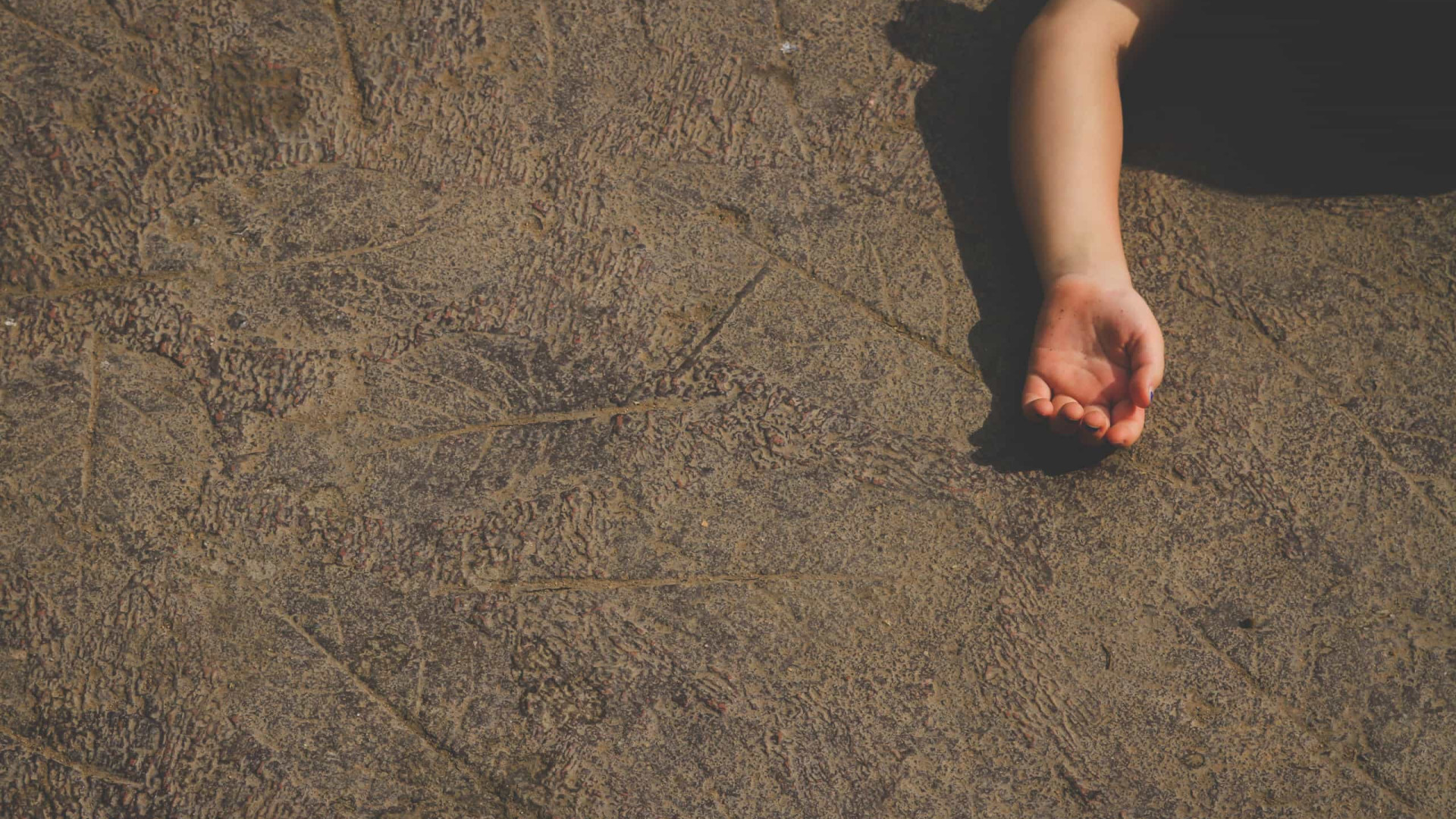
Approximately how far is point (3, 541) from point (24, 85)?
702 mm

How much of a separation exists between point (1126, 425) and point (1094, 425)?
0.05 meters

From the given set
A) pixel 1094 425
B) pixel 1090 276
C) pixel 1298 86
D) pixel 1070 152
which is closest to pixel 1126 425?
pixel 1094 425

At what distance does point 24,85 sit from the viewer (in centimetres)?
144

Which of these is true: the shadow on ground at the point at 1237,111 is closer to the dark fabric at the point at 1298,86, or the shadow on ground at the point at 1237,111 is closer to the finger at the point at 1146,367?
the dark fabric at the point at 1298,86

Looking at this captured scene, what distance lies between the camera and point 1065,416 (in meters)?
1.32

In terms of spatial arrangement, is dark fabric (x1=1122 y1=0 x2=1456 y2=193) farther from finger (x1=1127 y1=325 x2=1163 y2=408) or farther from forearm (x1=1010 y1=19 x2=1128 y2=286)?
finger (x1=1127 y1=325 x2=1163 y2=408)

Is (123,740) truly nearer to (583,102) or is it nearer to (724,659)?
(724,659)

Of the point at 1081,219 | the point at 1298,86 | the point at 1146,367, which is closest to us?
the point at 1146,367

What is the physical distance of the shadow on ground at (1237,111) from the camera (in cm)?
150

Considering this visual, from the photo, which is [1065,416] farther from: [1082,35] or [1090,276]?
[1082,35]

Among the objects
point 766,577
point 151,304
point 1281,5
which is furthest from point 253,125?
point 1281,5

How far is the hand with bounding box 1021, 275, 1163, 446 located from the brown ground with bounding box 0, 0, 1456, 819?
0.06 meters

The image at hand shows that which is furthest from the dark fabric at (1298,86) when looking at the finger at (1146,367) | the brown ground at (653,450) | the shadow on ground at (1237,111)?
the finger at (1146,367)

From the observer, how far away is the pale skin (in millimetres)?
1327
